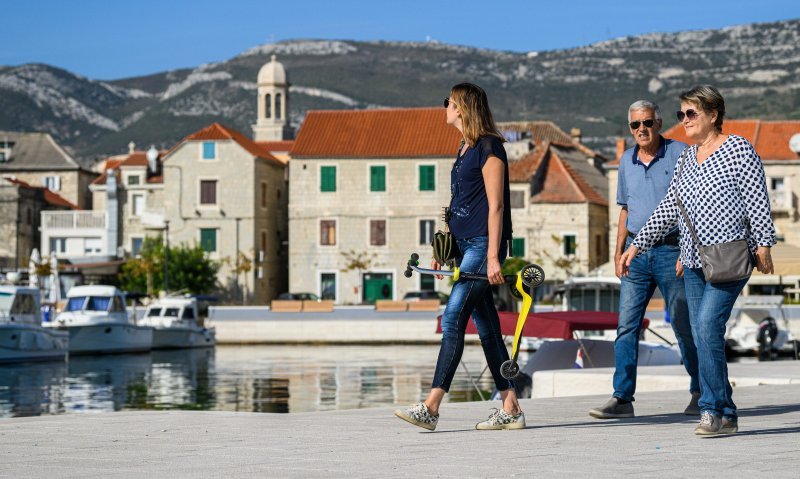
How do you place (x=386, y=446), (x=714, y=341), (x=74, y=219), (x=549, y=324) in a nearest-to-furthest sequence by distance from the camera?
(x=386, y=446), (x=714, y=341), (x=549, y=324), (x=74, y=219)

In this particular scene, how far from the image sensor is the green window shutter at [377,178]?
71.6 meters

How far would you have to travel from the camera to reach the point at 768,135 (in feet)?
229

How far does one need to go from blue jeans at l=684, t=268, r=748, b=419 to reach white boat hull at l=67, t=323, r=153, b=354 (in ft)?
133

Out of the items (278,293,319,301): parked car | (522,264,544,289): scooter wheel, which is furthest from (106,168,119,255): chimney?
(522,264,544,289): scooter wheel

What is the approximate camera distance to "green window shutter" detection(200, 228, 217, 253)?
7288cm

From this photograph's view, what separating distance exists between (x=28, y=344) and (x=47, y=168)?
5481 centimetres

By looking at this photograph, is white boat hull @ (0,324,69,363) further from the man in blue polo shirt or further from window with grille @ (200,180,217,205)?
the man in blue polo shirt

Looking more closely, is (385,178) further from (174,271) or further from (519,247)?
→ (174,271)

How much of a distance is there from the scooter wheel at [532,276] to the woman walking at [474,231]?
0.77 feet

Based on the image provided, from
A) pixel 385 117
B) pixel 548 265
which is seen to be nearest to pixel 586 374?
pixel 548 265

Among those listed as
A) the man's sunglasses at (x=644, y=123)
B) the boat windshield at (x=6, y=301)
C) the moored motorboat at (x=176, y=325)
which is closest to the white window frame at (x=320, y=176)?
the moored motorboat at (x=176, y=325)

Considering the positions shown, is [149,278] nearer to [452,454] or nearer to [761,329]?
[761,329]

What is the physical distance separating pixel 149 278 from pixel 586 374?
56.4 m

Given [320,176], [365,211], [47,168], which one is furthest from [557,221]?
[47,168]
